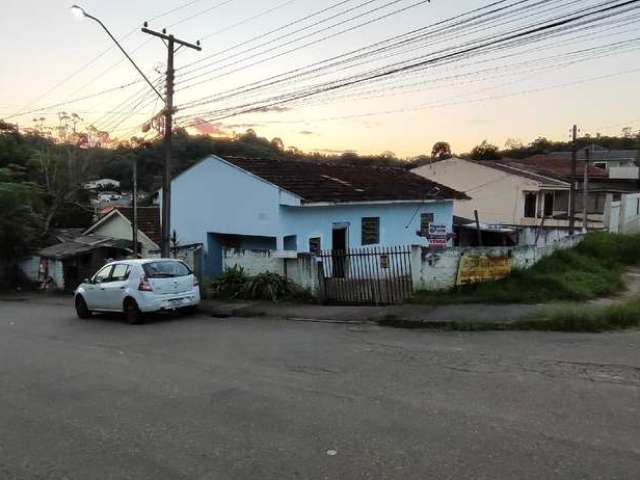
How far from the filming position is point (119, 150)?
2135 inches

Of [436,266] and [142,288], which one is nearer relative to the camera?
[142,288]

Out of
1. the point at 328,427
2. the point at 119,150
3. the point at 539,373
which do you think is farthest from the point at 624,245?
the point at 119,150

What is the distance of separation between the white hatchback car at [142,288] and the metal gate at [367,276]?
367 centimetres

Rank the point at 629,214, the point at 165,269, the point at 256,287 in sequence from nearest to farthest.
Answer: the point at 165,269 → the point at 256,287 → the point at 629,214

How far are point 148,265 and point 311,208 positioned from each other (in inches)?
282

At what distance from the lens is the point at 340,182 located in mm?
23594

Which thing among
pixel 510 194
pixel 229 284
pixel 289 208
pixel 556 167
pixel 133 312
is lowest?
pixel 133 312

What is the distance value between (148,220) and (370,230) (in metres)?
12.0

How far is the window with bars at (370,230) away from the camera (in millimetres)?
23172

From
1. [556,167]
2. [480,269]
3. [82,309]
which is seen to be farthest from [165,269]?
[556,167]

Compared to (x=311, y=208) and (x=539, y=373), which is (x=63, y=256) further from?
(x=539, y=373)

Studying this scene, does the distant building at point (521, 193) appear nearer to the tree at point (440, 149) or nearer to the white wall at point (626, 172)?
the white wall at point (626, 172)

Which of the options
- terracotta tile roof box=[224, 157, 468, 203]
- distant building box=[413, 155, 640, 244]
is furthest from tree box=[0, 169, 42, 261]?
distant building box=[413, 155, 640, 244]

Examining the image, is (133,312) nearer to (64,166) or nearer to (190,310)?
(190,310)
